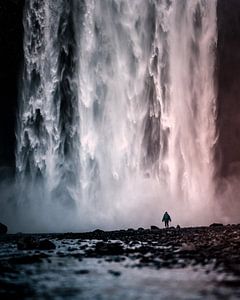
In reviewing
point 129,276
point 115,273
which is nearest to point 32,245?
point 115,273

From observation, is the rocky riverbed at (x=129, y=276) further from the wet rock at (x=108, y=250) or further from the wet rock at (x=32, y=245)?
the wet rock at (x=32, y=245)

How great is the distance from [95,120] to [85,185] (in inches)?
310

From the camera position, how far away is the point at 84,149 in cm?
4625

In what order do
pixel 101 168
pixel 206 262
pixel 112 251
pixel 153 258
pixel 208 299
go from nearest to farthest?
pixel 208 299 < pixel 206 262 < pixel 153 258 < pixel 112 251 < pixel 101 168

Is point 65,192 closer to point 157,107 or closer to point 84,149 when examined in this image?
point 84,149

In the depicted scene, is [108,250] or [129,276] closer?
[129,276]

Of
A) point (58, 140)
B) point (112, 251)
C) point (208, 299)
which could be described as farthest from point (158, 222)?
point (208, 299)

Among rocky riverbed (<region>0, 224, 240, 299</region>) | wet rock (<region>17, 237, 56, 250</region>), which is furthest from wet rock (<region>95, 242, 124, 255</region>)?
wet rock (<region>17, 237, 56, 250</region>)

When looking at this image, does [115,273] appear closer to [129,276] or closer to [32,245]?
[129,276]

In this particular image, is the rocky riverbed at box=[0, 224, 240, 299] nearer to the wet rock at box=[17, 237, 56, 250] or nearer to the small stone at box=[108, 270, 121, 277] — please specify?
the small stone at box=[108, 270, 121, 277]

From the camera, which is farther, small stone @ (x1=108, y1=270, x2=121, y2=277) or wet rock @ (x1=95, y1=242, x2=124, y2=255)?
wet rock @ (x1=95, y1=242, x2=124, y2=255)

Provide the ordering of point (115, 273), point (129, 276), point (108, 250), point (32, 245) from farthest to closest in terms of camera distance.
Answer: point (32, 245), point (108, 250), point (115, 273), point (129, 276)

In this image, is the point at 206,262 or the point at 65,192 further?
the point at 65,192

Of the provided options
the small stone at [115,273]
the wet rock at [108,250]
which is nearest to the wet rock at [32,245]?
the wet rock at [108,250]
